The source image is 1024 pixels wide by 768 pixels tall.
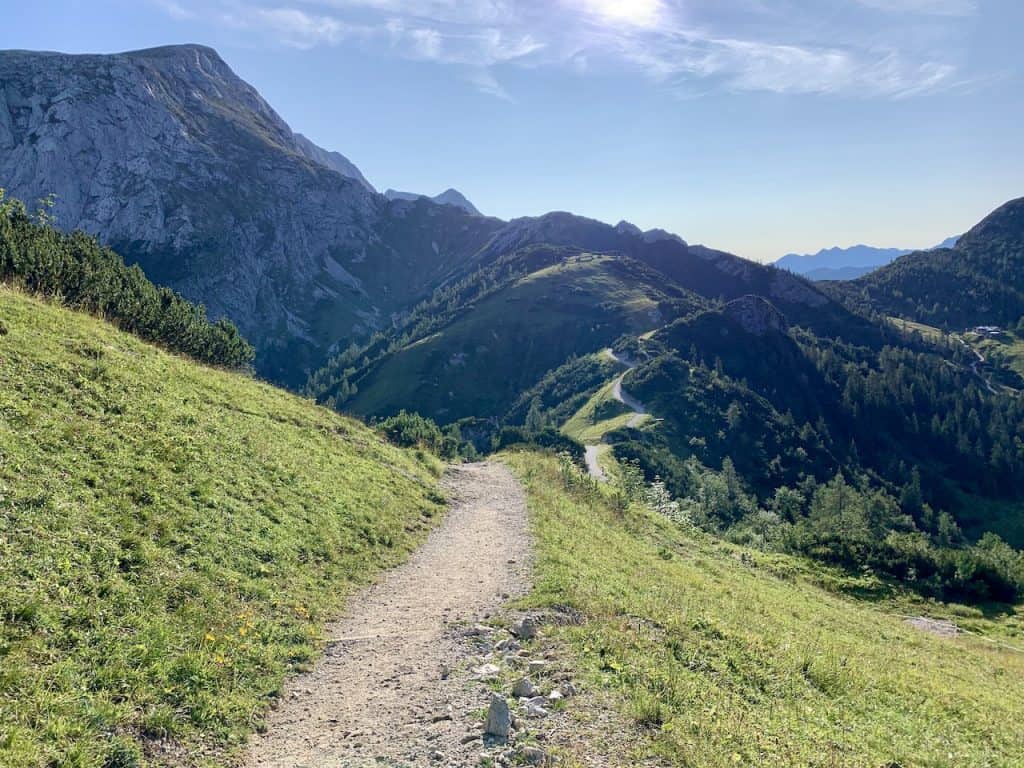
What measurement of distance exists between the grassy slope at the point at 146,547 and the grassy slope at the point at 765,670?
22.2 feet

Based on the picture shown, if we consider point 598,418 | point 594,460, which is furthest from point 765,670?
point 598,418

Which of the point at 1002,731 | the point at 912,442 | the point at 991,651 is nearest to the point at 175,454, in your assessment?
the point at 1002,731

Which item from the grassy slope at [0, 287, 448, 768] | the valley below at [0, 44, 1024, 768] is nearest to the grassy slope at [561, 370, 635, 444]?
the valley below at [0, 44, 1024, 768]

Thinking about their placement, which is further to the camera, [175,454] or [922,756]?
[175,454]

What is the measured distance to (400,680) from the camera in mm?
11719

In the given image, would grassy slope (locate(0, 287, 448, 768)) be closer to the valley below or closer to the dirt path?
the valley below

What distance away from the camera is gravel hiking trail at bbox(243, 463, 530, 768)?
920 centimetres

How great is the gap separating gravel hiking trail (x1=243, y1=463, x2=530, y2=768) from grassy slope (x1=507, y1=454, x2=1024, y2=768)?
96.2 inches

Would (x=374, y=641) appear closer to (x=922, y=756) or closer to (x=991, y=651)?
(x=922, y=756)

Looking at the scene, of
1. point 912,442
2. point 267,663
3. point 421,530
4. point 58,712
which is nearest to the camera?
point 58,712

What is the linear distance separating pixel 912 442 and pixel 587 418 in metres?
129

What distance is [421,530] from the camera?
81.9 ft

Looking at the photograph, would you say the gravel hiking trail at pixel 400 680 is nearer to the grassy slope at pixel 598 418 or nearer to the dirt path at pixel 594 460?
the dirt path at pixel 594 460

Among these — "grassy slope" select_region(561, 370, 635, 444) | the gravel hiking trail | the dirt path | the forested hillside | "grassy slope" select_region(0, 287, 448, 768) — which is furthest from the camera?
"grassy slope" select_region(561, 370, 635, 444)
